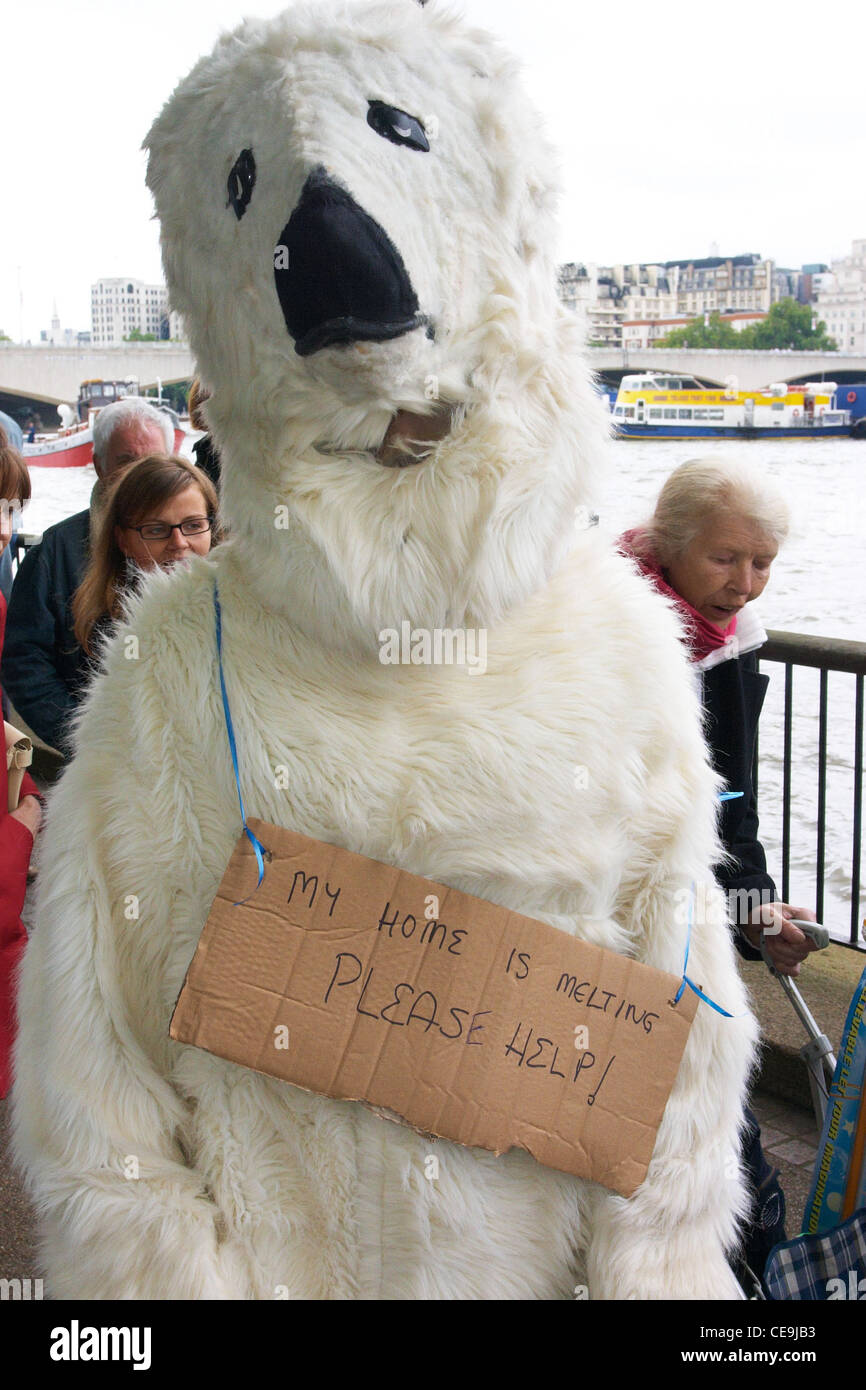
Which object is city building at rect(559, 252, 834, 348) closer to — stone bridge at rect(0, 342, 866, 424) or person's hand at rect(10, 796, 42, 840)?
stone bridge at rect(0, 342, 866, 424)

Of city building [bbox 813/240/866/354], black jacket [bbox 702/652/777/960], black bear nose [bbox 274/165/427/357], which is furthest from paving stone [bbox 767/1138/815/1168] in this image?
city building [bbox 813/240/866/354]

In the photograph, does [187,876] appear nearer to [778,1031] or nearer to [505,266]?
[505,266]

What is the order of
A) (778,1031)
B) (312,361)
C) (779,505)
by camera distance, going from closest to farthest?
(312,361), (779,505), (778,1031)

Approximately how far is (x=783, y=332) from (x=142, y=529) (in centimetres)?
4923

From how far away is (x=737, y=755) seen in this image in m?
2.19

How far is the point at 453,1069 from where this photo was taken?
1.19m

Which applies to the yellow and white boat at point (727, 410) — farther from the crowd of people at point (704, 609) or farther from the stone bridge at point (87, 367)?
the crowd of people at point (704, 609)

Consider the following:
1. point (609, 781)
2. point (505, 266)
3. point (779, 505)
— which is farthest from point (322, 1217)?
point (779, 505)

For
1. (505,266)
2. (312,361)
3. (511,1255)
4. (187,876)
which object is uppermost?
(505,266)

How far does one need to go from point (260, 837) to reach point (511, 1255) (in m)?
0.53

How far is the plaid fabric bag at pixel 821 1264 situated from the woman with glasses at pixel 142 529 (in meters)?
1.76
